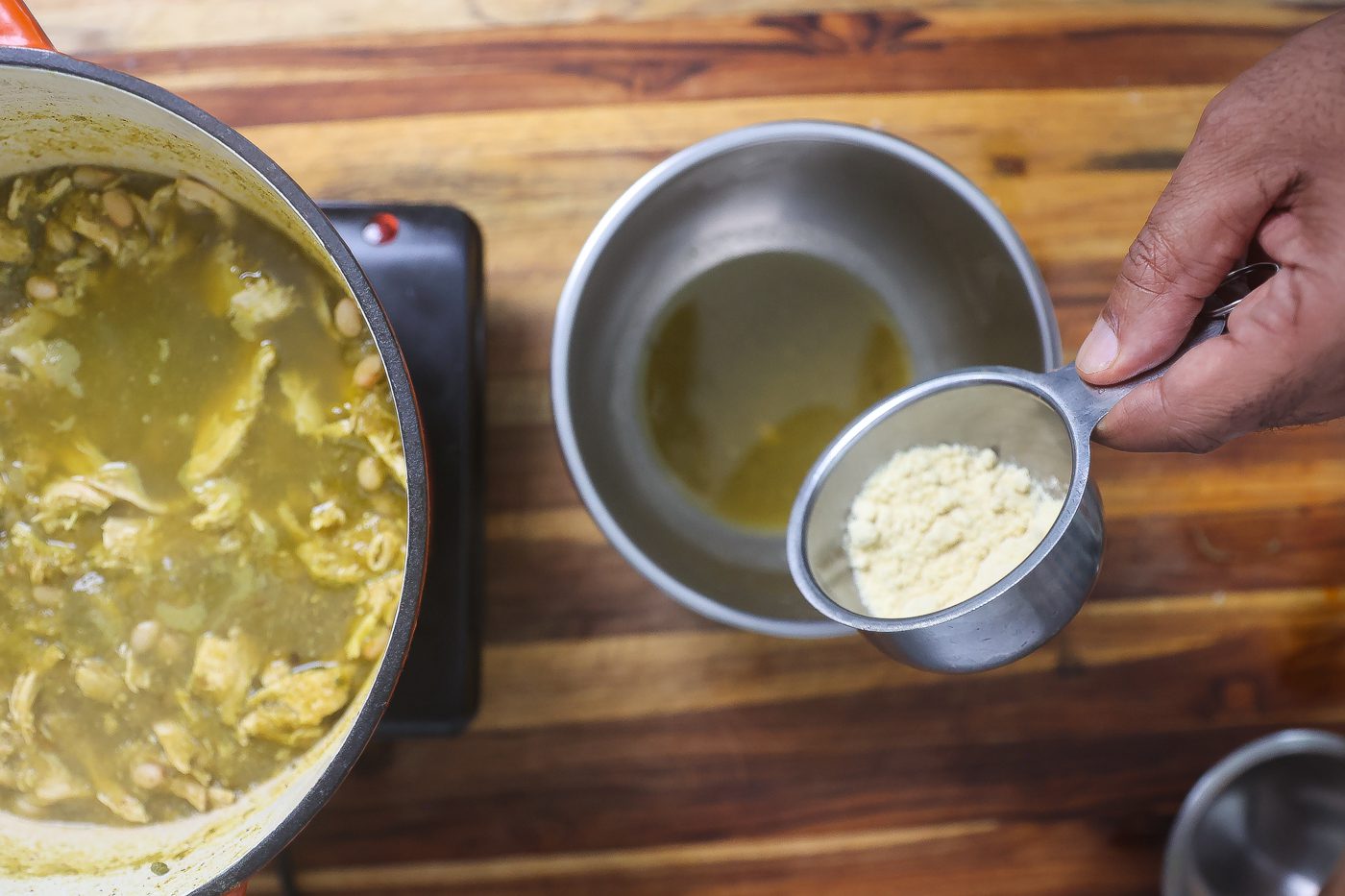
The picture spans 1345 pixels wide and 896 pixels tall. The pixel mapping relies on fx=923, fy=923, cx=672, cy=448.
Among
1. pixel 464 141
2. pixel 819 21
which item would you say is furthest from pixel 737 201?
pixel 464 141

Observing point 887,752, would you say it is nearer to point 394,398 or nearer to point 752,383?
point 752,383

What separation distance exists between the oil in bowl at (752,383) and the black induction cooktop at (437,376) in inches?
12.9

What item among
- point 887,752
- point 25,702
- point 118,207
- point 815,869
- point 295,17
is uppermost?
point 295,17

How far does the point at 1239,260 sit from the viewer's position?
855 millimetres

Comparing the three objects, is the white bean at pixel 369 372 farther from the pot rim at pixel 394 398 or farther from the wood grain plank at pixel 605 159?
the wood grain plank at pixel 605 159

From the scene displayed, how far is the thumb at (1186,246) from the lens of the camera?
2.69ft

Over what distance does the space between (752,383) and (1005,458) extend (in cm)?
35

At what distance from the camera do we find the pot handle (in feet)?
2.63

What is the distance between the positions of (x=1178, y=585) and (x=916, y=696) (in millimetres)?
400

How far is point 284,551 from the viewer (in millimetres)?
965

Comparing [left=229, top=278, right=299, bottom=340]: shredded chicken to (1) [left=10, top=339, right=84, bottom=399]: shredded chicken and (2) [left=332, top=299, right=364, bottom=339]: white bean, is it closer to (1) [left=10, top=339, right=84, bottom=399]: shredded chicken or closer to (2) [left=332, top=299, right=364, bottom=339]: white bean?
(2) [left=332, top=299, right=364, bottom=339]: white bean

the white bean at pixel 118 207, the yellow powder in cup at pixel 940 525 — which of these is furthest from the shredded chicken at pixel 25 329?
the yellow powder in cup at pixel 940 525

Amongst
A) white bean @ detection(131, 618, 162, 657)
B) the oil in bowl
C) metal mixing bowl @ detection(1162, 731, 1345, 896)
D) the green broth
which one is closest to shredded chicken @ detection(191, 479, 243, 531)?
the green broth

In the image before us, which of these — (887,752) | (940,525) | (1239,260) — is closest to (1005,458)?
(940,525)
